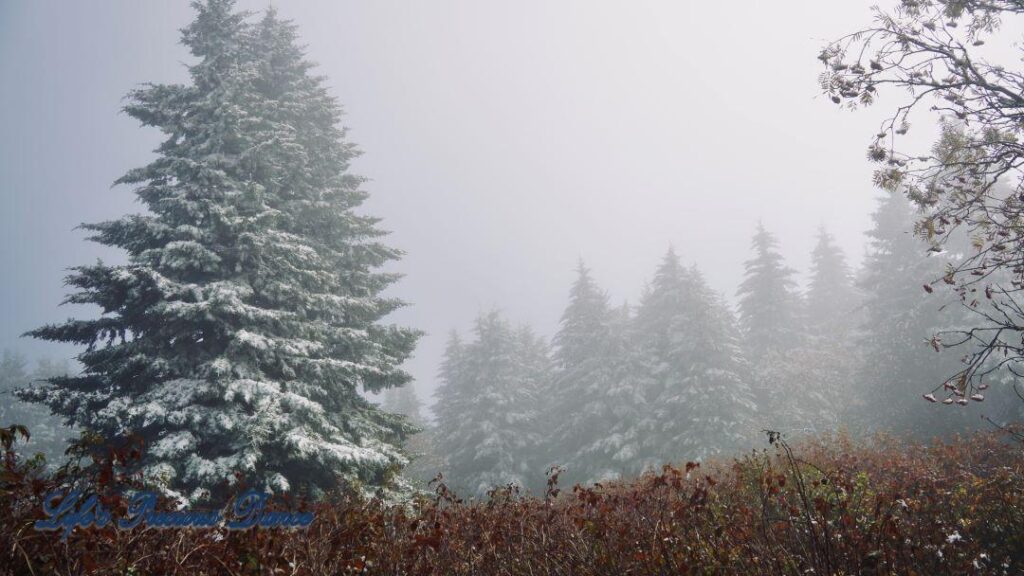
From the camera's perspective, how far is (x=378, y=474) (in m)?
12.9

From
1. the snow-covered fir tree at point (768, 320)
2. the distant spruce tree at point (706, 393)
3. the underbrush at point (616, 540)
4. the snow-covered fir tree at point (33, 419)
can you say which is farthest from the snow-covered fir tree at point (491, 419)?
the snow-covered fir tree at point (33, 419)

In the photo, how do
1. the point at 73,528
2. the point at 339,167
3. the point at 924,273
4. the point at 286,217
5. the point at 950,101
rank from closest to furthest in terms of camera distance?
the point at 73,528 → the point at 950,101 → the point at 286,217 → the point at 339,167 → the point at 924,273

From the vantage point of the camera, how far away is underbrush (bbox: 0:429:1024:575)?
12.2 ft

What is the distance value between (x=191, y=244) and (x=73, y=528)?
934 centimetres

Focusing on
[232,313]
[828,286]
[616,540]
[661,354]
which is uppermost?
[828,286]

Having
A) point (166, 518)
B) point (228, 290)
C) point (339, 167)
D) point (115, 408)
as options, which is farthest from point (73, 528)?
point (339, 167)

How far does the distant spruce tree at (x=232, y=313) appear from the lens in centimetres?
1023

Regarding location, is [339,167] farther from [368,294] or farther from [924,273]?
[924,273]

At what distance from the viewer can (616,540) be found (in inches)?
229

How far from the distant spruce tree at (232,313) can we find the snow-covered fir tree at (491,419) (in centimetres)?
1528

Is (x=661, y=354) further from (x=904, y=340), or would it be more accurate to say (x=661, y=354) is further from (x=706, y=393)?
(x=904, y=340)

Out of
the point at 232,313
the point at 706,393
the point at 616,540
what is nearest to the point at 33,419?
the point at 232,313

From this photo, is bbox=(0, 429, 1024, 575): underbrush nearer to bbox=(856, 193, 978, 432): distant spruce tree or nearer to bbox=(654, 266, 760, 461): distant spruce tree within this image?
bbox=(856, 193, 978, 432): distant spruce tree

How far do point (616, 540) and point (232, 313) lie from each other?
399 inches
